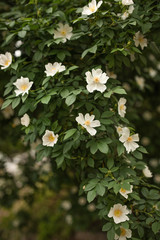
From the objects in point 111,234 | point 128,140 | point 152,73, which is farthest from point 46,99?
point 152,73

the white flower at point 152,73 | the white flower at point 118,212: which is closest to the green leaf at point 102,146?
the white flower at point 118,212

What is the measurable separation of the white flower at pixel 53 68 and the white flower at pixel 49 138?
32 centimetres

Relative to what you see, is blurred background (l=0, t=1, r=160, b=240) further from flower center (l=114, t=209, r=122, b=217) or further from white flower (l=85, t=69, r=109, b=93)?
flower center (l=114, t=209, r=122, b=217)

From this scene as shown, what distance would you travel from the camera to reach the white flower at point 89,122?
1.37 m

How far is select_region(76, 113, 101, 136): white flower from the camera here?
4.49 feet

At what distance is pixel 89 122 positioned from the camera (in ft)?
4.56

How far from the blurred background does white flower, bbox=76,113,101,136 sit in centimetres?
52

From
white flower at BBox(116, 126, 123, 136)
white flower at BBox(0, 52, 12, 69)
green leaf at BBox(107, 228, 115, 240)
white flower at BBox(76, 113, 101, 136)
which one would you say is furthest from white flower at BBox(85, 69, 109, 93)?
green leaf at BBox(107, 228, 115, 240)

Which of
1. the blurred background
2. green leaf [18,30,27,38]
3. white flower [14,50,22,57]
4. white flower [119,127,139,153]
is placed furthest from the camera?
the blurred background

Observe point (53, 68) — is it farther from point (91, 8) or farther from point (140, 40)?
point (140, 40)

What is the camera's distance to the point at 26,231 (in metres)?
3.71

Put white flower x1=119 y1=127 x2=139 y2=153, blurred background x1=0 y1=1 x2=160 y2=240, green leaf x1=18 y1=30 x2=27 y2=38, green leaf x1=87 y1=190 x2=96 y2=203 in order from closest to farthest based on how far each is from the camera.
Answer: green leaf x1=87 y1=190 x2=96 y2=203 < white flower x1=119 y1=127 x2=139 y2=153 < green leaf x1=18 y1=30 x2=27 y2=38 < blurred background x1=0 y1=1 x2=160 y2=240

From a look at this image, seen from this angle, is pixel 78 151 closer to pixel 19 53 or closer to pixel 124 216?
pixel 124 216

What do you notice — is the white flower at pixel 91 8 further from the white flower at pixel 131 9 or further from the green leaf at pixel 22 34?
the green leaf at pixel 22 34
